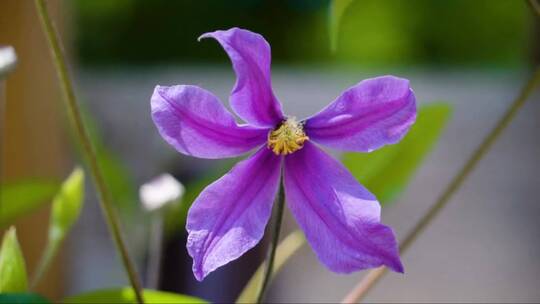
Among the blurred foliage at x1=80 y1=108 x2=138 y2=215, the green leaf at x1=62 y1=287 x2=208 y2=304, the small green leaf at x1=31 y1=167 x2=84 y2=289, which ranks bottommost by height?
the blurred foliage at x1=80 y1=108 x2=138 y2=215

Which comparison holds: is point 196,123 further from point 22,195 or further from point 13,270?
point 22,195

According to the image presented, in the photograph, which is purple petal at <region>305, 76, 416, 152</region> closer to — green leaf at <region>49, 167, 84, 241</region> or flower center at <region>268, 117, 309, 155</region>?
flower center at <region>268, 117, 309, 155</region>

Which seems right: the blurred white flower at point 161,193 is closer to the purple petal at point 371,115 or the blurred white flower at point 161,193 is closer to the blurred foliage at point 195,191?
the blurred foliage at point 195,191

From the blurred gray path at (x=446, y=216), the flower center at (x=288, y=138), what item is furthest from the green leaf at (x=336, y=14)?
the blurred gray path at (x=446, y=216)

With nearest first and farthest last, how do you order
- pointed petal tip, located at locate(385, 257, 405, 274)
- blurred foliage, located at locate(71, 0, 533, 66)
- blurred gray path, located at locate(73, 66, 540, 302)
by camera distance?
pointed petal tip, located at locate(385, 257, 405, 274) < blurred gray path, located at locate(73, 66, 540, 302) < blurred foliage, located at locate(71, 0, 533, 66)

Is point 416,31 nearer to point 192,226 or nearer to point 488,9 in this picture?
point 488,9

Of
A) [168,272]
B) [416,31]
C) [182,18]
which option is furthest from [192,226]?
[182,18]

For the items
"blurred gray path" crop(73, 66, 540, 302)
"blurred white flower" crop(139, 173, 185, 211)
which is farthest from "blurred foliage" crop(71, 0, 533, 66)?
"blurred white flower" crop(139, 173, 185, 211)

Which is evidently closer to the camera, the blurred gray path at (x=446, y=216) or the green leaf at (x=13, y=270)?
the green leaf at (x=13, y=270)

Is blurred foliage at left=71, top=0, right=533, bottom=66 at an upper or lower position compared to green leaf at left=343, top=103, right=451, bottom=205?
lower
